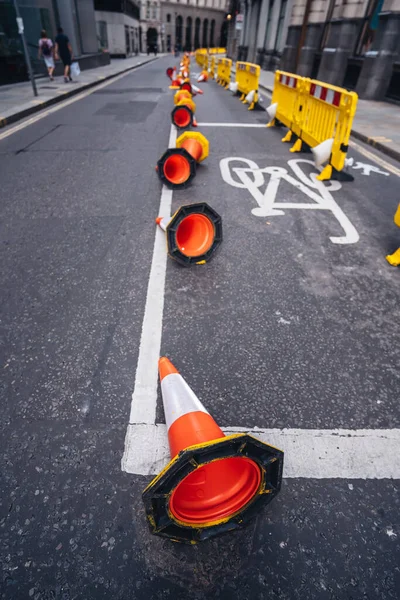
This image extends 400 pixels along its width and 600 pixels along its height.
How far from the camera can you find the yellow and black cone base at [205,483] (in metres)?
1.23

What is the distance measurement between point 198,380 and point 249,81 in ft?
Result: 48.5

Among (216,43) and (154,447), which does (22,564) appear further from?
(216,43)

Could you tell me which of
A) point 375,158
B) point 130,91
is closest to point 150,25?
point 130,91

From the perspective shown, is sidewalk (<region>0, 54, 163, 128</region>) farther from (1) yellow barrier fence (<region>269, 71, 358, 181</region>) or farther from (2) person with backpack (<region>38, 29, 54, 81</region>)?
(1) yellow barrier fence (<region>269, 71, 358, 181</region>)

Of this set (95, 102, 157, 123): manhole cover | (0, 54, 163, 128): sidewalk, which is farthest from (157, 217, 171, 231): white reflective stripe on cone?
(0, 54, 163, 128): sidewalk

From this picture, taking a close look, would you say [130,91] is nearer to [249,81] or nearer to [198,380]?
[249,81]

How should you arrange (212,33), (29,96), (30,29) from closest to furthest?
1. (29,96)
2. (30,29)
3. (212,33)

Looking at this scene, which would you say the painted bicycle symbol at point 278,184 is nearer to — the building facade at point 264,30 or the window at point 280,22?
the building facade at point 264,30

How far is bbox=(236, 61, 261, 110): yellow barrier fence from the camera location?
12.4 m

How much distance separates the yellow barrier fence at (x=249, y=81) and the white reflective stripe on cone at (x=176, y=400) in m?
12.8

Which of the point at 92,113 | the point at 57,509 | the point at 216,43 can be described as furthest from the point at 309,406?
the point at 216,43

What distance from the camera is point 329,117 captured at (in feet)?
20.4

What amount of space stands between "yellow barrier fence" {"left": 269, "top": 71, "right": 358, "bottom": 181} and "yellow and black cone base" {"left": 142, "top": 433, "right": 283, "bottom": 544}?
18.2ft

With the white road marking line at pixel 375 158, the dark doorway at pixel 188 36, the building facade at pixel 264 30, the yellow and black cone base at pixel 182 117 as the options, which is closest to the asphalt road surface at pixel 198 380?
the white road marking line at pixel 375 158
